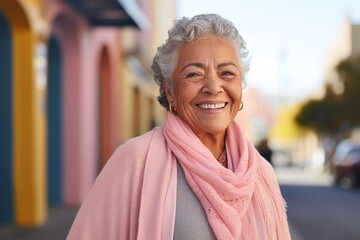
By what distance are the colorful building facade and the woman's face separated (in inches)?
340

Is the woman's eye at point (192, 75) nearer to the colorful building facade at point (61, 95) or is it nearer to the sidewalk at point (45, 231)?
the sidewalk at point (45, 231)

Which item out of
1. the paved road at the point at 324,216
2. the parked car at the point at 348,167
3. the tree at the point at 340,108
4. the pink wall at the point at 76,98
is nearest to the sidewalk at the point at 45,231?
the pink wall at the point at 76,98

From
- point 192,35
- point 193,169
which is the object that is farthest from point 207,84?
point 193,169

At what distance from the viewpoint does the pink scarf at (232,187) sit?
2619mm

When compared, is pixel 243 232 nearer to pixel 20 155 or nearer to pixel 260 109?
pixel 20 155

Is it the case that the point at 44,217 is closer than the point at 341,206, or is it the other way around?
the point at 44,217

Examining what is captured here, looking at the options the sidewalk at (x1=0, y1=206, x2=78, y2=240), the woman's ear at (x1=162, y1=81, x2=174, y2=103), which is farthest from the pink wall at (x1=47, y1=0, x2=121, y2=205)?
the woman's ear at (x1=162, y1=81, x2=174, y2=103)

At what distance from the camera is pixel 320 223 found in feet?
43.3

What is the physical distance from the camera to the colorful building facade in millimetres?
11609

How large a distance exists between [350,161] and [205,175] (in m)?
24.3

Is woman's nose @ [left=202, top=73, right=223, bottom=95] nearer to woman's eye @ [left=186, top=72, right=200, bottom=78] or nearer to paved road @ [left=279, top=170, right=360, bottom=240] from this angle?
woman's eye @ [left=186, top=72, right=200, bottom=78]

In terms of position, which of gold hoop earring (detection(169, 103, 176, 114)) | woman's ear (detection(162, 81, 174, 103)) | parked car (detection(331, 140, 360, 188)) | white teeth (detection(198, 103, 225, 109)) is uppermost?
woman's ear (detection(162, 81, 174, 103))

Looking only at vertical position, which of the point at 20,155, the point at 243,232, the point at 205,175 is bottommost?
the point at 20,155

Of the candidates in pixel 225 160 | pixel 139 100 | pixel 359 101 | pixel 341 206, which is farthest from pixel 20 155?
pixel 359 101
